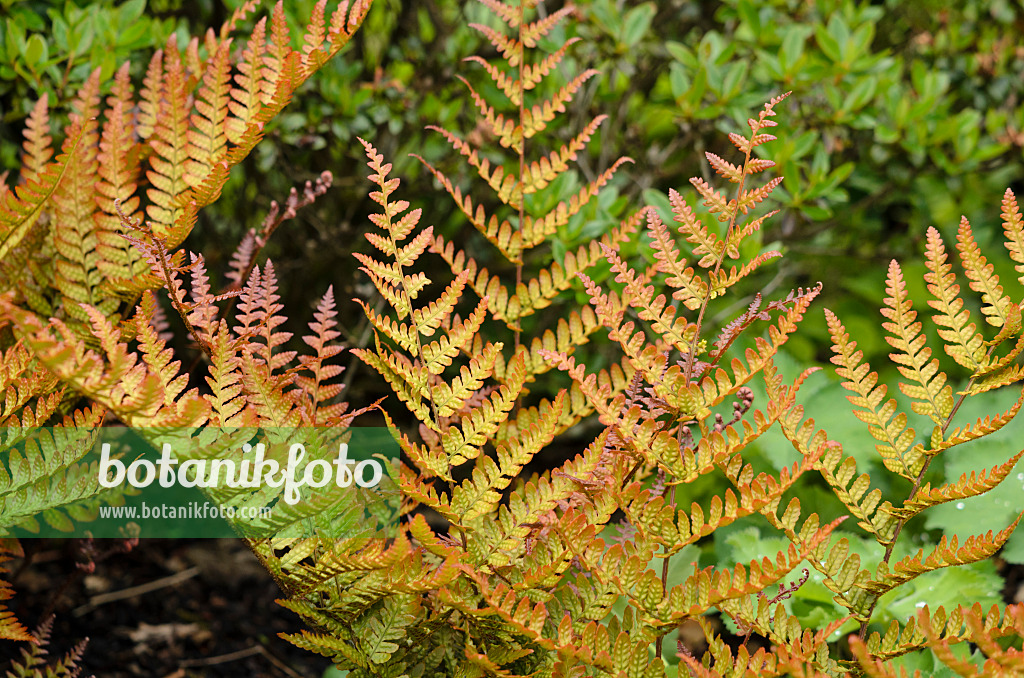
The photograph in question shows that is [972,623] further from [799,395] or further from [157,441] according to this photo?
[799,395]

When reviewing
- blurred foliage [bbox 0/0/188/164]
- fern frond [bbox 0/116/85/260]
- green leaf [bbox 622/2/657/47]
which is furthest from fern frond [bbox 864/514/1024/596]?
blurred foliage [bbox 0/0/188/164]

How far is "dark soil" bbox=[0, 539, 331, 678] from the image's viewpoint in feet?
5.40

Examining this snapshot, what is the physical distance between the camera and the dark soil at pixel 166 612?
5.40 feet

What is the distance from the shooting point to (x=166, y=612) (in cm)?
186

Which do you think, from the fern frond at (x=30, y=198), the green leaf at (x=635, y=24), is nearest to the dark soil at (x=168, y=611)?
the fern frond at (x=30, y=198)

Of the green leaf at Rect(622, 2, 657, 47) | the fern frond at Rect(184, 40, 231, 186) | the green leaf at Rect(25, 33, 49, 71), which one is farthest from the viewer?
the green leaf at Rect(622, 2, 657, 47)

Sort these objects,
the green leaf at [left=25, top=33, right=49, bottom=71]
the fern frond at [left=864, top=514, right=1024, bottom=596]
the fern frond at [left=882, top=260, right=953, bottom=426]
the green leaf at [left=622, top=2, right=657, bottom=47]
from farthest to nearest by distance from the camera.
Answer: the green leaf at [left=622, top=2, right=657, bottom=47]
the green leaf at [left=25, top=33, right=49, bottom=71]
the fern frond at [left=882, top=260, right=953, bottom=426]
the fern frond at [left=864, top=514, right=1024, bottom=596]

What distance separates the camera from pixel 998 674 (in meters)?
0.74

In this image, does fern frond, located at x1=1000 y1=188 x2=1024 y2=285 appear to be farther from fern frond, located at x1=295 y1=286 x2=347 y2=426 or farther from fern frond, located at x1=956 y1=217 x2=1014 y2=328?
fern frond, located at x1=295 y1=286 x2=347 y2=426

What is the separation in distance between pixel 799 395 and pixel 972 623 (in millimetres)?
1321

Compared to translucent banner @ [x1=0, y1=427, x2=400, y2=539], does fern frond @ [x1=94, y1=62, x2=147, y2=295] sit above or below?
above

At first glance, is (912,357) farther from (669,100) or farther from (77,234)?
(77,234)

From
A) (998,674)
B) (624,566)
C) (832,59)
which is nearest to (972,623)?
(998,674)

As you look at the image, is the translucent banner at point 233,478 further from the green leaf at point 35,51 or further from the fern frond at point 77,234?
the green leaf at point 35,51
